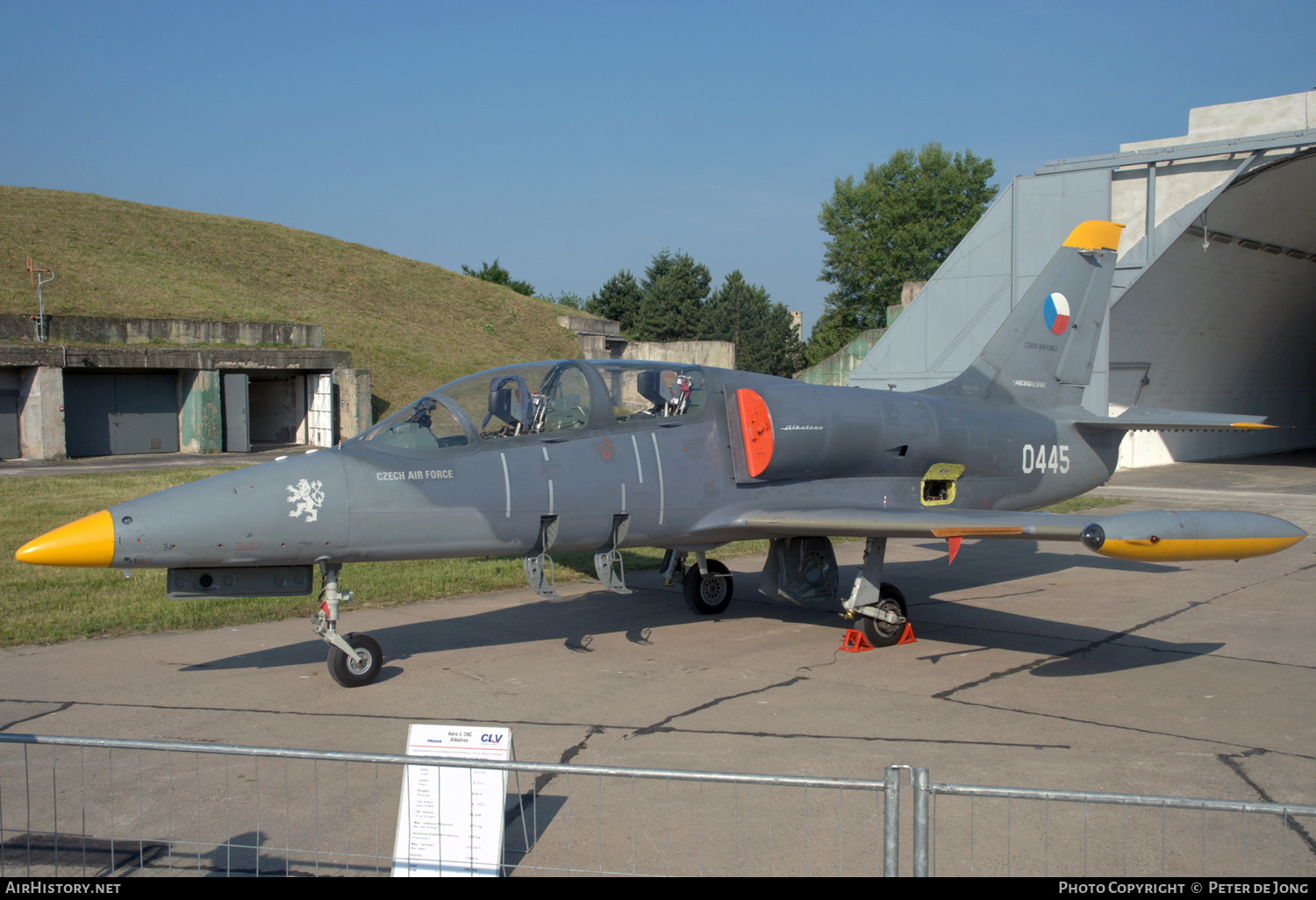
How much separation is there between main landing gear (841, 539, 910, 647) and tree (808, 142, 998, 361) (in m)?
65.3

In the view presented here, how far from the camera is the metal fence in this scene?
4418mm

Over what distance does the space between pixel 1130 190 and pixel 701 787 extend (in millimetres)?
22965

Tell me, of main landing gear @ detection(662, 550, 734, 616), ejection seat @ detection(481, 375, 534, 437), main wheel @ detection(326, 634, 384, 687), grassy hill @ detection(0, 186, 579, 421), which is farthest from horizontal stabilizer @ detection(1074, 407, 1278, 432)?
grassy hill @ detection(0, 186, 579, 421)

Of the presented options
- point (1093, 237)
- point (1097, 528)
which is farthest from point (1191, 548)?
point (1093, 237)

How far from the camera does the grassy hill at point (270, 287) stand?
35.7 meters

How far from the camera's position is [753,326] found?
89812 mm

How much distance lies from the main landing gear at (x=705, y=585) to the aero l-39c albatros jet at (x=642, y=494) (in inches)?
0.9

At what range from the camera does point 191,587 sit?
688 centimetres

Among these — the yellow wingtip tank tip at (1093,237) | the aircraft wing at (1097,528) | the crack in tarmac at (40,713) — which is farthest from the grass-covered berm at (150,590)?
the yellow wingtip tank tip at (1093,237)

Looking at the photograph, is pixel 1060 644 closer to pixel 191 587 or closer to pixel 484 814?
pixel 484 814

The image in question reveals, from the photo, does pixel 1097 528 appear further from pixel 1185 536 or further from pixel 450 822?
pixel 450 822

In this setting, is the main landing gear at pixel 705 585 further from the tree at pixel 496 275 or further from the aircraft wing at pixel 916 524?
the tree at pixel 496 275

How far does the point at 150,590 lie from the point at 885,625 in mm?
8530

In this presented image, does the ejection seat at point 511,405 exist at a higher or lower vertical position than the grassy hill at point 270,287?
lower
